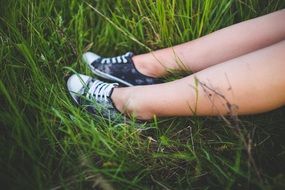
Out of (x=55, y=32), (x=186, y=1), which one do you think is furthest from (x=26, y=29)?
(x=186, y=1)

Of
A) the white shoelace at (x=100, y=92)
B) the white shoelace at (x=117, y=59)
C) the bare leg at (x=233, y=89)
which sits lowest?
the bare leg at (x=233, y=89)

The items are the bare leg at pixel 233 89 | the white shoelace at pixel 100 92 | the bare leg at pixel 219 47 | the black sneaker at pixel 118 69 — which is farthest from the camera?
the black sneaker at pixel 118 69

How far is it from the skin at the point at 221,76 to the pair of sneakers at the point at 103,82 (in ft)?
0.11

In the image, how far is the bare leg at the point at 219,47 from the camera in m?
1.37

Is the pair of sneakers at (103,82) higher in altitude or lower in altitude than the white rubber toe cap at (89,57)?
lower

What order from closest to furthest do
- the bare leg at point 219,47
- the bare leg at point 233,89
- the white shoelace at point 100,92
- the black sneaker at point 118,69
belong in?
the bare leg at point 233,89 < the bare leg at point 219,47 < the white shoelace at point 100,92 < the black sneaker at point 118,69

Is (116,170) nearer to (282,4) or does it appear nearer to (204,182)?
(204,182)

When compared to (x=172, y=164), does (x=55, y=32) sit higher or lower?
higher

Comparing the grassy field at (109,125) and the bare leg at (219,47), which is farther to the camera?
the bare leg at (219,47)

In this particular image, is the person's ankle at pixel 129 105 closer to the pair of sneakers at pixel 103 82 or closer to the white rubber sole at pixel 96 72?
the pair of sneakers at pixel 103 82

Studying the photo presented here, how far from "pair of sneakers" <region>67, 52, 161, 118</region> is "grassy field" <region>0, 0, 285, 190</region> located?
45mm

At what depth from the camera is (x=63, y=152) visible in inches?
51.1

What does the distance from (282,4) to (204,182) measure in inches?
35.0

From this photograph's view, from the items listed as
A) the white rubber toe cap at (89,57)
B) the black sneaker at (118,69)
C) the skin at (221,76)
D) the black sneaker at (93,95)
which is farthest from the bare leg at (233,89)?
the white rubber toe cap at (89,57)
